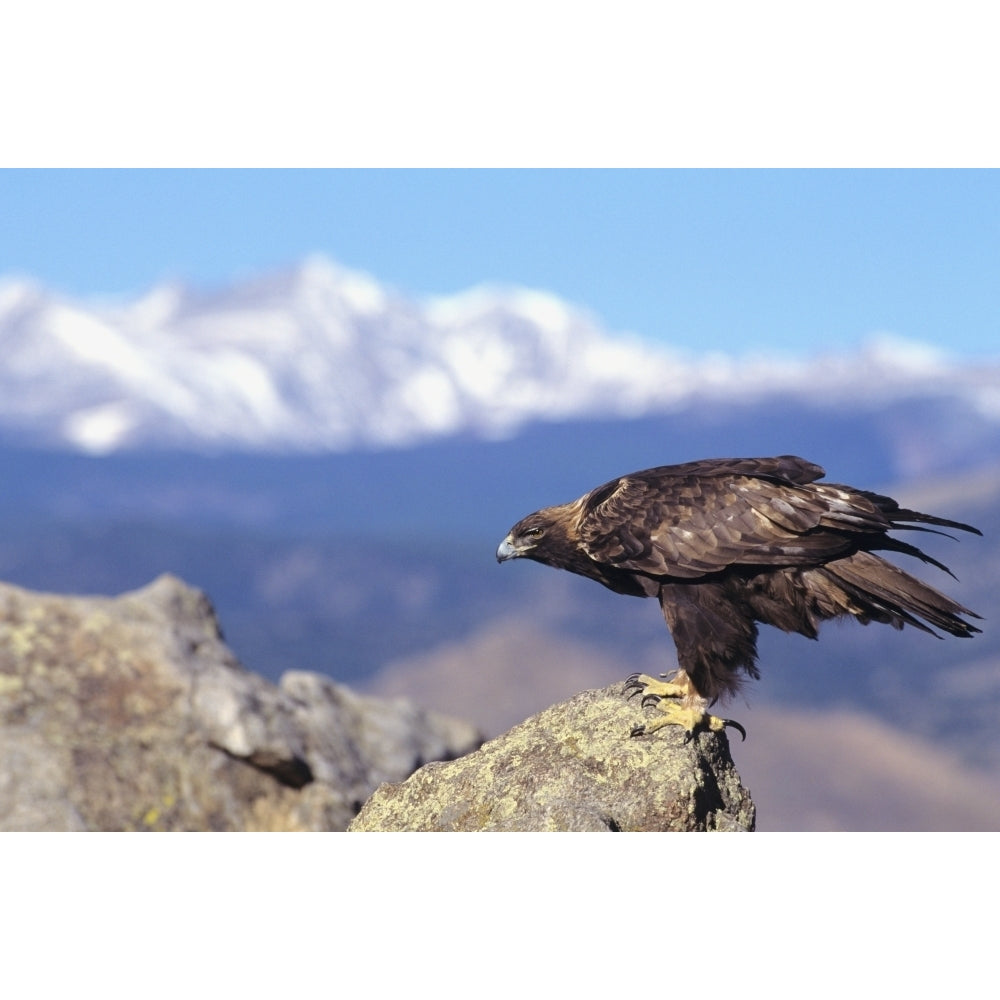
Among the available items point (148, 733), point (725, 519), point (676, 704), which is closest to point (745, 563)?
point (725, 519)

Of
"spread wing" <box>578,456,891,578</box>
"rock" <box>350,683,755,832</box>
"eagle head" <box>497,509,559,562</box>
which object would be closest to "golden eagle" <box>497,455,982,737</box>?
"spread wing" <box>578,456,891,578</box>

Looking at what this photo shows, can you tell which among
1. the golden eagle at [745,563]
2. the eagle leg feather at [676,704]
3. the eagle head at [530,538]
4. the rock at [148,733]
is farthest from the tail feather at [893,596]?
the rock at [148,733]

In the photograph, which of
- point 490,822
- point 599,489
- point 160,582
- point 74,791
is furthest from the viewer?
point 160,582

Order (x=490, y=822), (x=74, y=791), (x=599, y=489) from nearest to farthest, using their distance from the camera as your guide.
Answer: (x=490, y=822) → (x=599, y=489) → (x=74, y=791)

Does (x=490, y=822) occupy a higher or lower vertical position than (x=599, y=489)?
lower

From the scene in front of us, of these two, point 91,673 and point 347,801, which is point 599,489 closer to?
point 347,801

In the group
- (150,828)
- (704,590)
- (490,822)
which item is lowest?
(490,822)

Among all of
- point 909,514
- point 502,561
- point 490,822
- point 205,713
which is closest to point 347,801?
point 205,713

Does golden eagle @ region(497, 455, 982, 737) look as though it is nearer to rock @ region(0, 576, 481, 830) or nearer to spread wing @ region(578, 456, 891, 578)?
spread wing @ region(578, 456, 891, 578)

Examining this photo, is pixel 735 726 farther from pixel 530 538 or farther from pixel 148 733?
pixel 148 733
